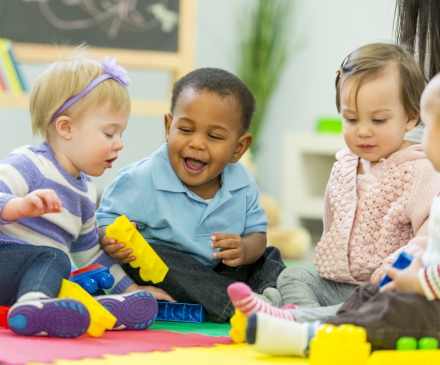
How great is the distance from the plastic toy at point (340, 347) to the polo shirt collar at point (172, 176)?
0.70 meters

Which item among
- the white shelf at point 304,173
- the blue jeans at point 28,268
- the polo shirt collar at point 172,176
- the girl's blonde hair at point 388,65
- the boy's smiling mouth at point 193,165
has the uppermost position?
the girl's blonde hair at point 388,65

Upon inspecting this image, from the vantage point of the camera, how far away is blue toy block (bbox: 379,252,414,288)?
1.13 metres

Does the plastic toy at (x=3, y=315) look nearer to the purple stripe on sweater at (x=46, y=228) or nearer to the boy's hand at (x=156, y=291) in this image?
the purple stripe on sweater at (x=46, y=228)

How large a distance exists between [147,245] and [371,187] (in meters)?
0.48

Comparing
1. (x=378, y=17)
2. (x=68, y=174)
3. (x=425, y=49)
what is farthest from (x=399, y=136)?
(x=378, y=17)

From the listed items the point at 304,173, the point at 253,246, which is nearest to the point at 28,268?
the point at 253,246

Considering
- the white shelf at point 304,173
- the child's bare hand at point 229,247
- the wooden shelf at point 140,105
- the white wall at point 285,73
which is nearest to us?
the child's bare hand at point 229,247

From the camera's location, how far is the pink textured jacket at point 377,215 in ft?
4.41

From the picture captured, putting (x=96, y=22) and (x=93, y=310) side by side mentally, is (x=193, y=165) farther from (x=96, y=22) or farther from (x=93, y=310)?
(x=96, y=22)

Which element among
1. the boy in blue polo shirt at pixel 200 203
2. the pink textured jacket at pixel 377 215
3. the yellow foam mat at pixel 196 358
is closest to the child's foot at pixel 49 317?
the yellow foam mat at pixel 196 358

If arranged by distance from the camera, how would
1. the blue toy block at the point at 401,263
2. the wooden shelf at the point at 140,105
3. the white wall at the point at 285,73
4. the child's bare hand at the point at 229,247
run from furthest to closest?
the white wall at the point at 285,73 → the wooden shelf at the point at 140,105 → the child's bare hand at the point at 229,247 → the blue toy block at the point at 401,263

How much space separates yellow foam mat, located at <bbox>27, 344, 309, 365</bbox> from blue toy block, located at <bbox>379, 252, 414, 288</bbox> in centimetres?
21

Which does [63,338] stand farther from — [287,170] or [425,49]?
[287,170]

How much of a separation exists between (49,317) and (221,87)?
685mm
